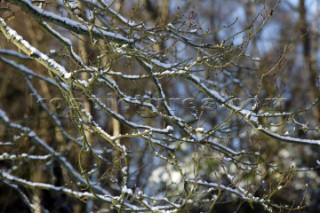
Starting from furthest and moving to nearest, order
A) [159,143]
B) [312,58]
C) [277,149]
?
1. [312,58]
2. [277,149]
3. [159,143]

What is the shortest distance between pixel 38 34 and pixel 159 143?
1052 cm

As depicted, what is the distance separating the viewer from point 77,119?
4461 mm

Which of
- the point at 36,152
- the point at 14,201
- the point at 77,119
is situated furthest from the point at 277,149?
the point at 77,119

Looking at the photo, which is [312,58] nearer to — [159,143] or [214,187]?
[214,187]

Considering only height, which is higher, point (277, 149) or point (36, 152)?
point (277, 149)

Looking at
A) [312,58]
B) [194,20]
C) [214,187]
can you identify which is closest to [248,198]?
[214,187]

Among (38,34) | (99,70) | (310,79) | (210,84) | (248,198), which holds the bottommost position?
(248,198)

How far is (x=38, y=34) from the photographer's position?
48.1 ft

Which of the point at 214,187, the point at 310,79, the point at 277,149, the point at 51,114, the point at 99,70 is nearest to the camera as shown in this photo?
the point at 99,70

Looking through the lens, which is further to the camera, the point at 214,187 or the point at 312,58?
the point at 312,58

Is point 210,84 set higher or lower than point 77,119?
higher

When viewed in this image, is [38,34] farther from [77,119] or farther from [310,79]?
[77,119]

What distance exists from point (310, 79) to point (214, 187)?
747 cm

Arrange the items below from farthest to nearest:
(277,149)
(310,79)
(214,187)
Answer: (310,79), (277,149), (214,187)
